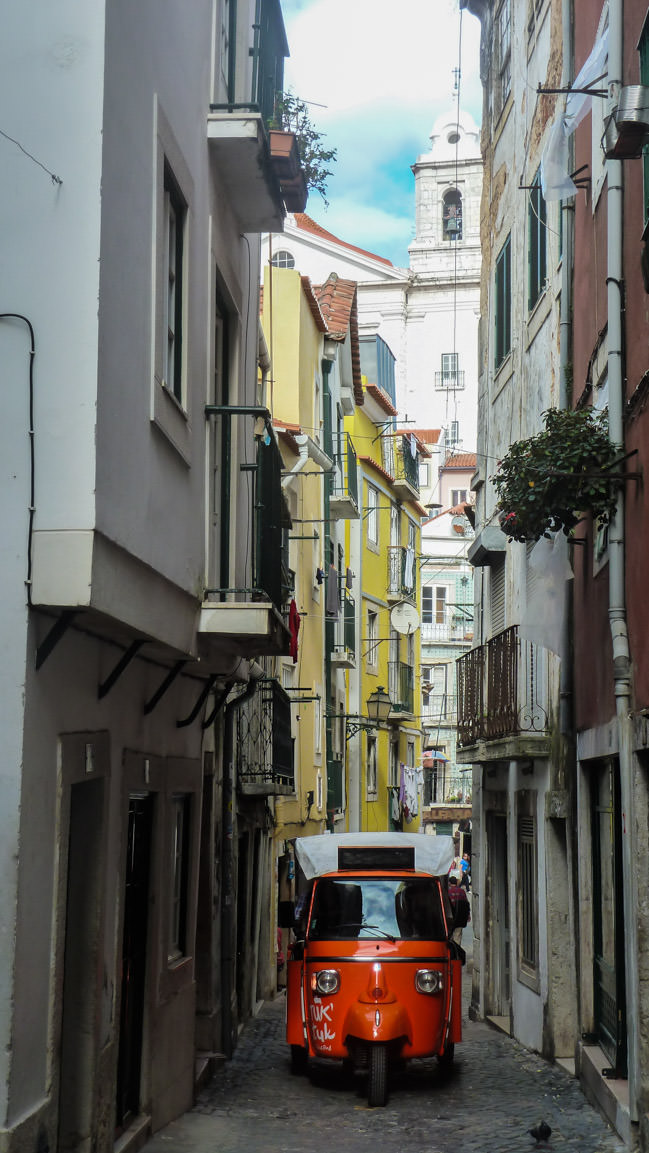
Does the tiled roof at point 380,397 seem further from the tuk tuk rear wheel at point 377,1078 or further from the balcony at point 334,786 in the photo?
the tuk tuk rear wheel at point 377,1078

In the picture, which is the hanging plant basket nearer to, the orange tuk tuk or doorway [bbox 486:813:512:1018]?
the orange tuk tuk

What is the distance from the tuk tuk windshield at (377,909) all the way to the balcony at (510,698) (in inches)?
78.2

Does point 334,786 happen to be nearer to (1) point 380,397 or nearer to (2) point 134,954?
(1) point 380,397

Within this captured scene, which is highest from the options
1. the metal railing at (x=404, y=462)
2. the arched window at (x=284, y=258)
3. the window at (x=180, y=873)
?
the arched window at (x=284, y=258)

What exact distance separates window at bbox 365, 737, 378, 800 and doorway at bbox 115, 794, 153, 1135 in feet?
92.1

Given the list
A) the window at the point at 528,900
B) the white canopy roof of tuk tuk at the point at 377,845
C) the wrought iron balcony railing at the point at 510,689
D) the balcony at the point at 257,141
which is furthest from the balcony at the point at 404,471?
the balcony at the point at 257,141

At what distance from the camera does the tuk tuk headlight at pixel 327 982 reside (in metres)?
12.1

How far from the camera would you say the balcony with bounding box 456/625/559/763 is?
46.5 feet

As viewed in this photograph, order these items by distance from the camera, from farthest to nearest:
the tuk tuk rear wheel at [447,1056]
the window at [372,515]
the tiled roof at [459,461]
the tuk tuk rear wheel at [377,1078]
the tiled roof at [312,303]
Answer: the tiled roof at [459,461] → the window at [372,515] → the tiled roof at [312,303] → the tuk tuk rear wheel at [447,1056] → the tuk tuk rear wheel at [377,1078]

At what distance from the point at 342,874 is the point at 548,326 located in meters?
6.40

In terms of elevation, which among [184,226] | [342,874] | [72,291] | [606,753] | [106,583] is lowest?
[342,874]

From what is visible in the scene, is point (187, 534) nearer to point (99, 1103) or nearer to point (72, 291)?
point (72, 291)

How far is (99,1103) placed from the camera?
296 inches

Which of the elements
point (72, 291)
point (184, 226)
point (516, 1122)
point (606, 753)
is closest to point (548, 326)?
point (606, 753)
